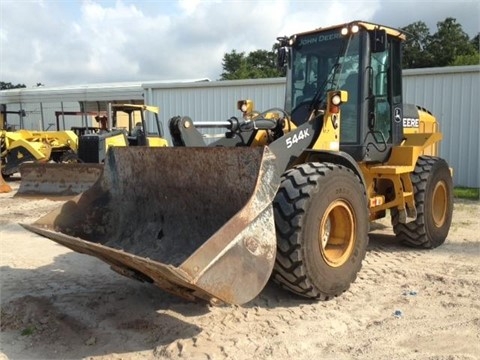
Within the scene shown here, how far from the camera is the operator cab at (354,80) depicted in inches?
218

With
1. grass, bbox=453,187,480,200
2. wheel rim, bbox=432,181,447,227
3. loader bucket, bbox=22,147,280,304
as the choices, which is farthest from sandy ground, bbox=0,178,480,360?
grass, bbox=453,187,480,200

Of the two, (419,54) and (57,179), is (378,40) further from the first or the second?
(419,54)

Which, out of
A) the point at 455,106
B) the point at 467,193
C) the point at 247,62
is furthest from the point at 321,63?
the point at 247,62

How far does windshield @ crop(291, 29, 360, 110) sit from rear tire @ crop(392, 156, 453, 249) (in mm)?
1602

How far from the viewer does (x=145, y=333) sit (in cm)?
387

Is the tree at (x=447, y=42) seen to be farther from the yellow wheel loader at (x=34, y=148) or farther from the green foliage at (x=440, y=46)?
the yellow wheel loader at (x=34, y=148)

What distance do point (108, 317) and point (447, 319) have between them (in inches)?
104

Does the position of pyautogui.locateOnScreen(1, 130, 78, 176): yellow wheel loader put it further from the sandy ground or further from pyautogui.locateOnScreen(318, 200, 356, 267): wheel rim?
pyautogui.locateOnScreen(318, 200, 356, 267): wheel rim

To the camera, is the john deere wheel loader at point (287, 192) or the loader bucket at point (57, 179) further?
the loader bucket at point (57, 179)

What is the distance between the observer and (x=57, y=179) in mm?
11422

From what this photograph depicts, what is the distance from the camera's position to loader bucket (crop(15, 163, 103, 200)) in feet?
36.4

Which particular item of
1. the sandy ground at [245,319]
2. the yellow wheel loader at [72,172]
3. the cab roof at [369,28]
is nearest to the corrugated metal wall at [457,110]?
the yellow wheel loader at [72,172]

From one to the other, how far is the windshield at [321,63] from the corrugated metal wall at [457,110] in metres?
8.01

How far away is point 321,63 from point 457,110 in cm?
827
